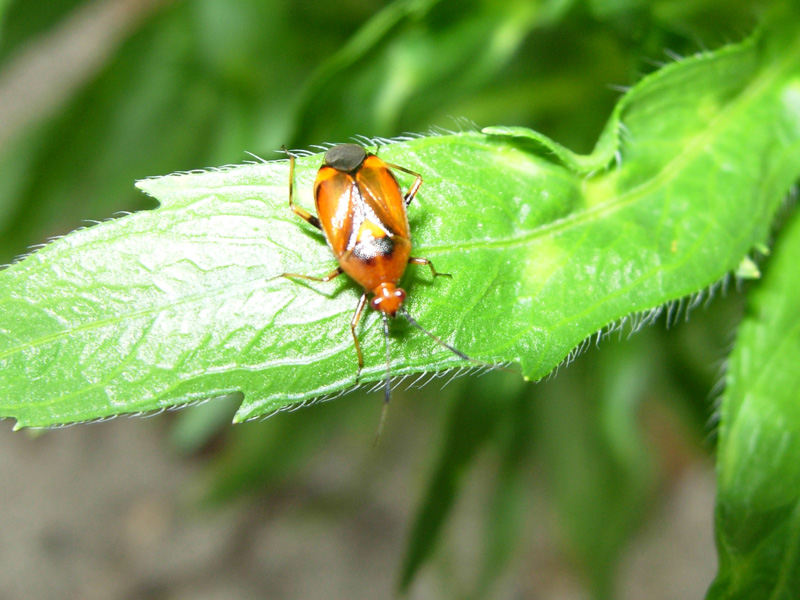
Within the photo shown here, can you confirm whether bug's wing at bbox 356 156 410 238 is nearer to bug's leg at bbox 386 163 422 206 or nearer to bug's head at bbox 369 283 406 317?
bug's leg at bbox 386 163 422 206

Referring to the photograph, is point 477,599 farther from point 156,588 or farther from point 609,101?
point 609,101

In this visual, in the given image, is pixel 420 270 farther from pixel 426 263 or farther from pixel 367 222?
pixel 367 222

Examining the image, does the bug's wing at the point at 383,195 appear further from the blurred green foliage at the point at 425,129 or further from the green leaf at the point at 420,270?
the blurred green foliage at the point at 425,129

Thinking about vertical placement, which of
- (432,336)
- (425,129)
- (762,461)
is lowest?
(762,461)

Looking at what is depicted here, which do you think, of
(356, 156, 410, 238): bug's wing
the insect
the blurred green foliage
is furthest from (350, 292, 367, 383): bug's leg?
the blurred green foliage

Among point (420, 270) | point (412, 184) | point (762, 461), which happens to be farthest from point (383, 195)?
point (762, 461)

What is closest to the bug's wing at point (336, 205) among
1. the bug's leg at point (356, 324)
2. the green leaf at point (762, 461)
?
the bug's leg at point (356, 324)

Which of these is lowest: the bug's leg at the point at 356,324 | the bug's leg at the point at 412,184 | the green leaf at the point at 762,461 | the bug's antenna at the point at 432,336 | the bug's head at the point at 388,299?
the green leaf at the point at 762,461
